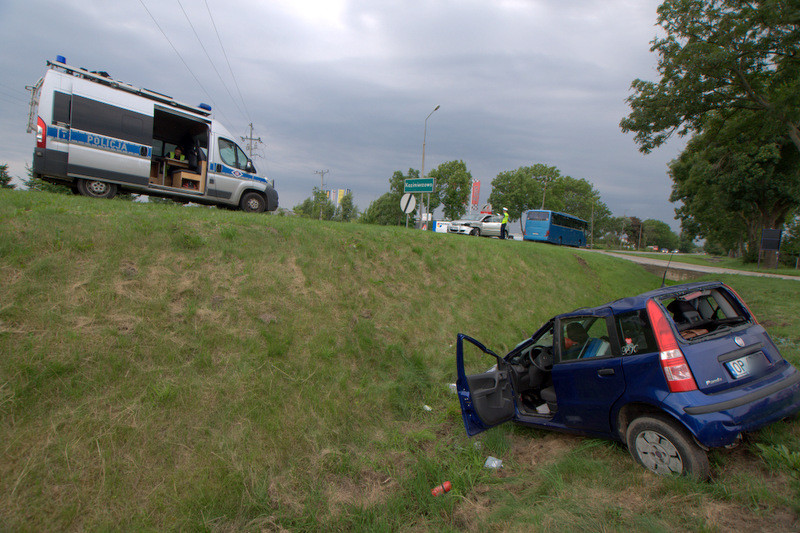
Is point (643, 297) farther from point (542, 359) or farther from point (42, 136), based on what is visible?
point (42, 136)

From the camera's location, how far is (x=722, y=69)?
43.9 feet

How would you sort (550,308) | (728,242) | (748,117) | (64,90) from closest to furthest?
1. (64,90)
2. (550,308)
3. (748,117)
4. (728,242)

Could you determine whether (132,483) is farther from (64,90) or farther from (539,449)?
(64,90)

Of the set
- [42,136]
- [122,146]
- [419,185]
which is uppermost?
[419,185]

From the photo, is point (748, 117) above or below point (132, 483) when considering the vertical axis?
above

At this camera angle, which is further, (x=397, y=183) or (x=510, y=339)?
(x=397, y=183)

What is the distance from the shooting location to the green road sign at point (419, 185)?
1746cm

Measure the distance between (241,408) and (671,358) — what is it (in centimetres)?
423

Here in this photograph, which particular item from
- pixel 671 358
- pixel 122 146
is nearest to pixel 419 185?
pixel 122 146

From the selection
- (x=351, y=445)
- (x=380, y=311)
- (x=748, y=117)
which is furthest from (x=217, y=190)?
(x=748, y=117)

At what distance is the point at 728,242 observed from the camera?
51.4m

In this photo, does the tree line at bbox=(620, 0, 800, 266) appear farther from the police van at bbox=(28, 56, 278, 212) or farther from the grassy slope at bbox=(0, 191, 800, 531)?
the police van at bbox=(28, 56, 278, 212)

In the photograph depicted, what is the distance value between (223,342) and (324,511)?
2.44 meters

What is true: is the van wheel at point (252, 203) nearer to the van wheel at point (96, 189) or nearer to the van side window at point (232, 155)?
the van side window at point (232, 155)
